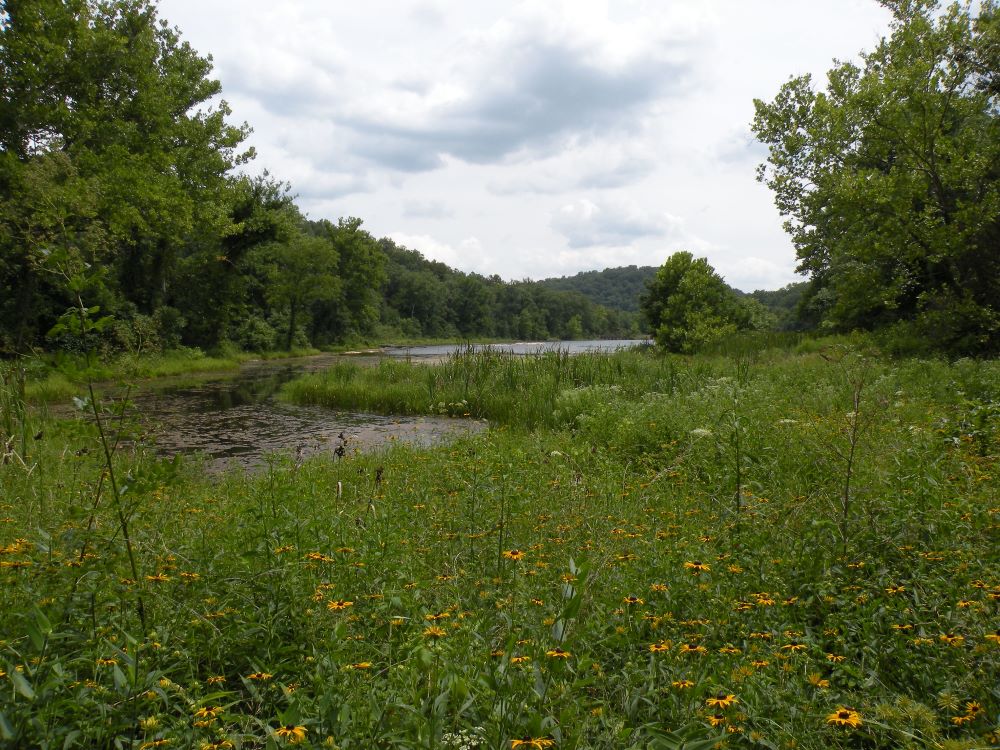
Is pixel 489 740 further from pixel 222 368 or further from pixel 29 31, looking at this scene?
pixel 222 368

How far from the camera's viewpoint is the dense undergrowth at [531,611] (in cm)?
166

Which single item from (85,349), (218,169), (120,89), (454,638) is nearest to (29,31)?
(120,89)

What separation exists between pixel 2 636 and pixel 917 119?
55.1 ft

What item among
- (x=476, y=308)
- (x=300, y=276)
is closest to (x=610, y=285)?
(x=476, y=308)

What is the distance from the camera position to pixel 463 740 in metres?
1.63

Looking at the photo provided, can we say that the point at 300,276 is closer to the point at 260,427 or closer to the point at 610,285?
the point at 260,427

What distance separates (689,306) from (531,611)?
83.6 ft

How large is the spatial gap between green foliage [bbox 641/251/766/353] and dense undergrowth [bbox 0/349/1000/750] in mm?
18488

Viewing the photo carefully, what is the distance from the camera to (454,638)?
213cm

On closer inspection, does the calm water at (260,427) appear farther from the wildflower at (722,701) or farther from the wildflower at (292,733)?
the wildflower at (722,701)

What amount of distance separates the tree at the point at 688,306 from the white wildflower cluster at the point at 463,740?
21330 mm

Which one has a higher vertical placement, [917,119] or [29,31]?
[29,31]

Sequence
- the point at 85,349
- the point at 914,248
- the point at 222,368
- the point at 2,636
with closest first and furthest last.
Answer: the point at 2,636 → the point at 85,349 → the point at 914,248 → the point at 222,368

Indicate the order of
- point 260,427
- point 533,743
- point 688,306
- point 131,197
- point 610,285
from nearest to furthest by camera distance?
1. point 533,743
2. point 260,427
3. point 131,197
4. point 688,306
5. point 610,285
